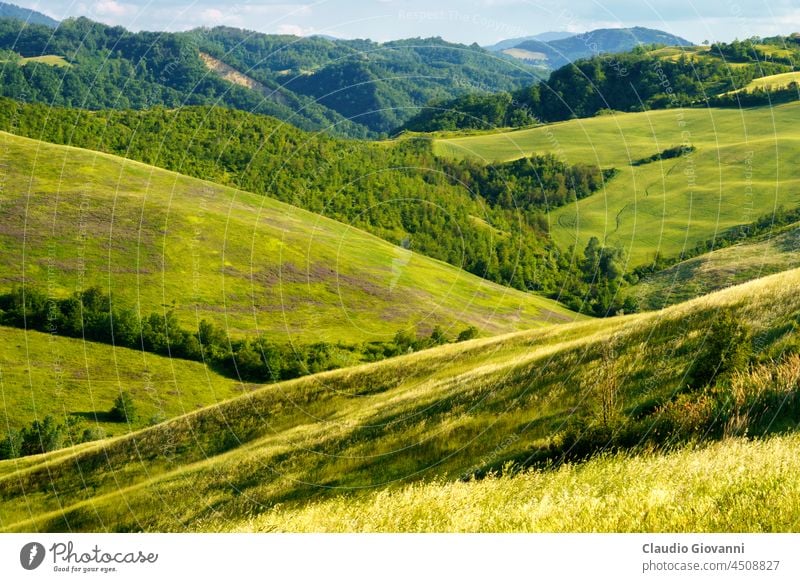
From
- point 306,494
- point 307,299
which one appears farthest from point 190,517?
point 307,299

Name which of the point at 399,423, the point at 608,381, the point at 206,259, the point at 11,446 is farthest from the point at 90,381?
the point at 608,381

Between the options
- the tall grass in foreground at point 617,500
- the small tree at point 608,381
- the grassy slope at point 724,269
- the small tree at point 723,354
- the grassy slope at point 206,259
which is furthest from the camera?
the grassy slope at point 206,259

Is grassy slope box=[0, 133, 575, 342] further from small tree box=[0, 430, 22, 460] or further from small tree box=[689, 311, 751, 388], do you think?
small tree box=[689, 311, 751, 388]

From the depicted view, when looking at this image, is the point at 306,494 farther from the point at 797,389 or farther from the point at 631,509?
the point at 797,389

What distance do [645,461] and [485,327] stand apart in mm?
157456

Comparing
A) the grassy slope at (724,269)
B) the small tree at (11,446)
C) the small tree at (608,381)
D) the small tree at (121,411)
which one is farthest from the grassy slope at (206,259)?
the small tree at (608,381)

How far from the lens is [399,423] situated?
2317 centimetres

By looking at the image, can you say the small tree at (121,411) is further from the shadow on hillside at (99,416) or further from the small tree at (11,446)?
the small tree at (11,446)

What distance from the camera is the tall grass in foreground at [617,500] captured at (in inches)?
541

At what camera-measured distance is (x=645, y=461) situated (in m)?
16.1

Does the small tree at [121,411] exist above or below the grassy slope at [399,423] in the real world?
below

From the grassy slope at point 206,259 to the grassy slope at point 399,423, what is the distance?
116055 mm

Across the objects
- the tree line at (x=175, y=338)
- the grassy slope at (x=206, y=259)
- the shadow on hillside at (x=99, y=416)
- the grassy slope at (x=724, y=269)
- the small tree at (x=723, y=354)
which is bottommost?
the shadow on hillside at (x=99, y=416)

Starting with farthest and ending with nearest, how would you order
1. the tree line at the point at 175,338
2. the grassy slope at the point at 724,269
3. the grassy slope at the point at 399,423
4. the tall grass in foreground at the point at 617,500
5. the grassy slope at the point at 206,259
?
the grassy slope at the point at 206,259, the tree line at the point at 175,338, the grassy slope at the point at 724,269, the grassy slope at the point at 399,423, the tall grass in foreground at the point at 617,500
